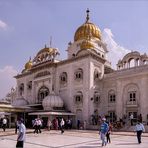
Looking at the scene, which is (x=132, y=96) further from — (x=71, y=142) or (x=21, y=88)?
(x=21, y=88)

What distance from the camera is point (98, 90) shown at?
34000 millimetres

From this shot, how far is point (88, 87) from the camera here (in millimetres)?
32781

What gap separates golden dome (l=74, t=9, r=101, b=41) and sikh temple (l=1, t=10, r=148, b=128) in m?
0.26

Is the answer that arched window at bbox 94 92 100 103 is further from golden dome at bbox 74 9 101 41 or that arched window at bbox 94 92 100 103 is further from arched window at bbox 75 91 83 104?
golden dome at bbox 74 9 101 41

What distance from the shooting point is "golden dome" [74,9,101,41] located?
4162cm

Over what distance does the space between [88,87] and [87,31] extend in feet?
40.0

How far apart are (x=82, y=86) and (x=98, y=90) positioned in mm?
2152

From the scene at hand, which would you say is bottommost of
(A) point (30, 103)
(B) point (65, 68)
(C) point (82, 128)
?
(C) point (82, 128)

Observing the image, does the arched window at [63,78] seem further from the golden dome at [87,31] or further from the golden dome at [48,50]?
the golden dome at [87,31]

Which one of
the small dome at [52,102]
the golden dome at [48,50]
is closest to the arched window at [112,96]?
the small dome at [52,102]

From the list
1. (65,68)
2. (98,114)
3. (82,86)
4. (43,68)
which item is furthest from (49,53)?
(98,114)

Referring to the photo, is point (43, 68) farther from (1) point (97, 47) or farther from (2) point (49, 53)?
(1) point (97, 47)

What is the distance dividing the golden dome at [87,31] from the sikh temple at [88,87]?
10.1 inches

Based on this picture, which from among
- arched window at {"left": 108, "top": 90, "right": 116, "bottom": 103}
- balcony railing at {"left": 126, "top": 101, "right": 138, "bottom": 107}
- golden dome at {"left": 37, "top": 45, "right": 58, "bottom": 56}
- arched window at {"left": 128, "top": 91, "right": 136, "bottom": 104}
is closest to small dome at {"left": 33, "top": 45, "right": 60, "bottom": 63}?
golden dome at {"left": 37, "top": 45, "right": 58, "bottom": 56}
